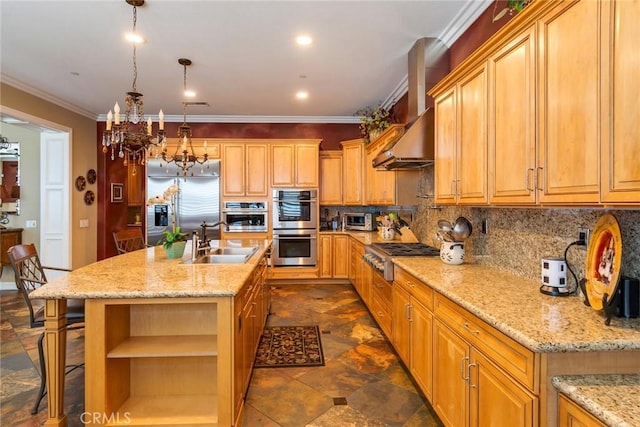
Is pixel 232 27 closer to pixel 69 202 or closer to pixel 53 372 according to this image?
pixel 53 372

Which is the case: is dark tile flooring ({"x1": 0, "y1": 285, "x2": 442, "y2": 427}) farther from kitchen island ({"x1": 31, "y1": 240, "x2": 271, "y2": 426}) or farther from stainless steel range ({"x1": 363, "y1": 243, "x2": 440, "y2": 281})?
stainless steel range ({"x1": 363, "y1": 243, "x2": 440, "y2": 281})

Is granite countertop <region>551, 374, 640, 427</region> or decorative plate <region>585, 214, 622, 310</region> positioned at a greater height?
decorative plate <region>585, 214, 622, 310</region>

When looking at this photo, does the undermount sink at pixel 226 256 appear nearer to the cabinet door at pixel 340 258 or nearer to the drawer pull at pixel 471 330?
the drawer pull at pixel 471 330

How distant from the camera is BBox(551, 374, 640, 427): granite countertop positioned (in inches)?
36.1

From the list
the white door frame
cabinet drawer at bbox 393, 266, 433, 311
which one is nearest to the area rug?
cabinet drawer at bbox 393, 266, 433, 311

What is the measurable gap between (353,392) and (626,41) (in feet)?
8.14

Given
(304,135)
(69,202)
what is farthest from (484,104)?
(69,202)

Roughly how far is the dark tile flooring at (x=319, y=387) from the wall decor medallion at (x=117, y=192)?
9.37 feet

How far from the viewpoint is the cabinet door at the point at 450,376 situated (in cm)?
170

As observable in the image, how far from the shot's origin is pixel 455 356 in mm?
1794

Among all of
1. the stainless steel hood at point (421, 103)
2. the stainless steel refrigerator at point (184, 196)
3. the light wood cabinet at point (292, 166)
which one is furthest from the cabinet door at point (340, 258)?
the stainless steel hood at point (421, 103)

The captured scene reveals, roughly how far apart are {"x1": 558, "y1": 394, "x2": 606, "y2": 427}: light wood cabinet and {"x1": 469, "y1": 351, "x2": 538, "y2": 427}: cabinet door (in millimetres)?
72

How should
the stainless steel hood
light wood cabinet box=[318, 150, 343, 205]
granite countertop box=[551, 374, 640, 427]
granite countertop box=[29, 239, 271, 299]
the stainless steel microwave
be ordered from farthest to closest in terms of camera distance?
light wood cabinet box=[318, 150, 343, 205] < the stainless steel microwave < the stainless steel hood < granite countertop box=[29, 239, 271, 299] < granite countertop box=[551, 374, 640, 427]

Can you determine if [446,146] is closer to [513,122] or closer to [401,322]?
[513,122]
